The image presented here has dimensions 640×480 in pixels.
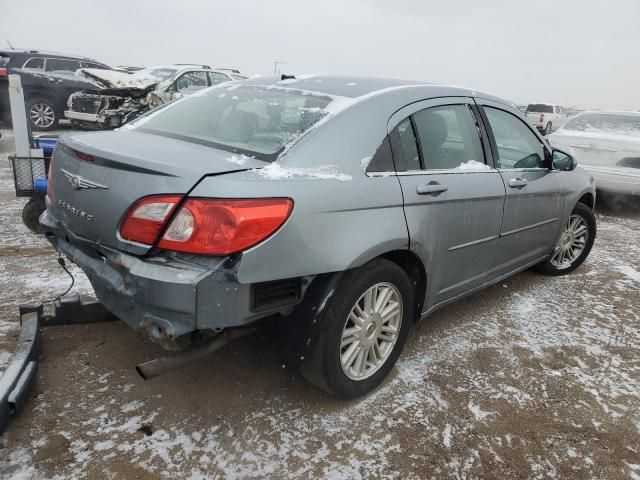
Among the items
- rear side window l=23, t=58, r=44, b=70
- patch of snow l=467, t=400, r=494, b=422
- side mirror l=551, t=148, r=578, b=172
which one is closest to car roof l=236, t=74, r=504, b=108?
side mirror l=551, t=148, r=578, b=172

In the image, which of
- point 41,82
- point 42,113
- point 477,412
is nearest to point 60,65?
point 41,82

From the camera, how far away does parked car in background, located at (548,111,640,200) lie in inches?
257

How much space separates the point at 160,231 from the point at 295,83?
1.36 m

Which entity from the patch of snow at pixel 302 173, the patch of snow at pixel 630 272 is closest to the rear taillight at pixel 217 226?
the patch of snow at pixel 302 173

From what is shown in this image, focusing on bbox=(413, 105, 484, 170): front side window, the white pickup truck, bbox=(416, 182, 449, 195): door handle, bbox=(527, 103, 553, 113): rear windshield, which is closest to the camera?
bbox=(416, 182, 449, 195): door handle

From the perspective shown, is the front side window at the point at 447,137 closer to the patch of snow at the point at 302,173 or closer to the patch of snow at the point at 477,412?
the patch of snow at the point at 302,173

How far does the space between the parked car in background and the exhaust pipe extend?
20.7ft

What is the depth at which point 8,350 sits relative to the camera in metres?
2.66

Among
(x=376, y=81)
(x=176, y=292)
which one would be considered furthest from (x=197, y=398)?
(x=376, y=81)

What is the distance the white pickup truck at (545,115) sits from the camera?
23.3 metres

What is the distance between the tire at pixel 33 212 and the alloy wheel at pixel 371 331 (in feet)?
10.7

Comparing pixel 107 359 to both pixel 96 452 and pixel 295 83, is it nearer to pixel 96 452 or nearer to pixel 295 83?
pixel 96 452

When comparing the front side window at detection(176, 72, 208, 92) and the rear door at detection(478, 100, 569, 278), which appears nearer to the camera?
the rear door at detection(478, 100, 569, 278)

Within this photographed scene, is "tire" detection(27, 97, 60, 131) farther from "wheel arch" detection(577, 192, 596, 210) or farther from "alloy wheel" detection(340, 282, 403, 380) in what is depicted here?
"alloy wheel" detection(340, 282, 403, 380)
